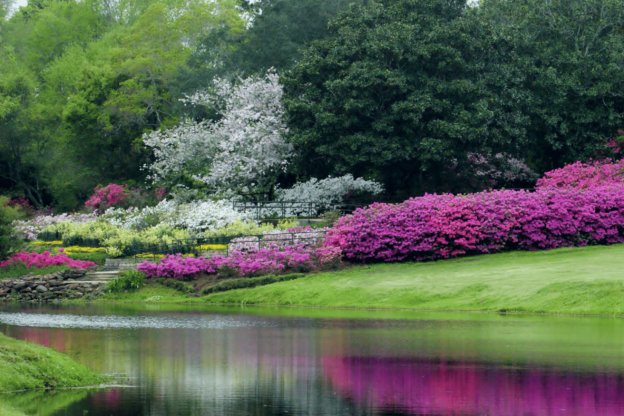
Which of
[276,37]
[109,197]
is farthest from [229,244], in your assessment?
[276,37]

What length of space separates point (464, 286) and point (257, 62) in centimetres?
2442

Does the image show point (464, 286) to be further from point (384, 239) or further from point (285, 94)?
point (285, 94)

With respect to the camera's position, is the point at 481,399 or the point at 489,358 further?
the point at 489,358

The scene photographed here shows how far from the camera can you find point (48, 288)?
29922 millimetres

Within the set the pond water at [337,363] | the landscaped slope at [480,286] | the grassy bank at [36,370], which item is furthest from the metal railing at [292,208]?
the grassy bank at [36,370]

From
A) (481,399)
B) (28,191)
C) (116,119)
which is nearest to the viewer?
(481,399)

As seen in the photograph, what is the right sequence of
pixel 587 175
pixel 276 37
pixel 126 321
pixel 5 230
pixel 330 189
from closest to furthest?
pixel 126 321 < pixel 5 230 < pixel 587 175 < pixel 330 189 < pixel 276 37

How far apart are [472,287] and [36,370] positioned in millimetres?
15613

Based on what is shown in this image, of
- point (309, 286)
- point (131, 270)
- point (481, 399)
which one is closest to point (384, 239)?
point (309, 286)

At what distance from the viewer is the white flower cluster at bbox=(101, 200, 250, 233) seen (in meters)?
35.8

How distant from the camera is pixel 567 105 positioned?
1559 inches

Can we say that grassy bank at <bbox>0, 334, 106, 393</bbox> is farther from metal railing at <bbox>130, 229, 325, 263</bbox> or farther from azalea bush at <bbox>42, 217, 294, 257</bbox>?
azalea bush at <bbox>42, 217, 294, 257</bbox>

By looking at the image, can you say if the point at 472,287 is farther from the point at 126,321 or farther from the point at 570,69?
the point at 570,69

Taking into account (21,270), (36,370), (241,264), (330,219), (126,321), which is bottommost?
(126,321)
